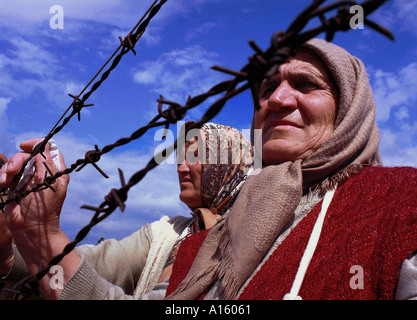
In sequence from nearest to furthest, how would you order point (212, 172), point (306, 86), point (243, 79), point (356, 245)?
point (243, 79) < point (356, 245) < point (306, 86) < point (212, 172)

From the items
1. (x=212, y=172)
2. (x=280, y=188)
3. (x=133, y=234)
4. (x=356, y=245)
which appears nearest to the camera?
(x=356, y=245)

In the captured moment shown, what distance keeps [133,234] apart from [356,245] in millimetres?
2021

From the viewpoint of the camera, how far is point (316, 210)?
5.06 feet

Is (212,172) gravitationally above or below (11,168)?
above

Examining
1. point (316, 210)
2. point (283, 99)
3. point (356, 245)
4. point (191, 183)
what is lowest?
point (356, 245)

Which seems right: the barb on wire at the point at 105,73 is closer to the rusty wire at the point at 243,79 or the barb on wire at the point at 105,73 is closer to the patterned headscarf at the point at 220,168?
the rusty wire at the point at 243,79

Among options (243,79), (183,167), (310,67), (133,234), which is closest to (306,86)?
(310,67)

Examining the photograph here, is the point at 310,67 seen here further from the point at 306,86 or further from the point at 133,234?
the point at 133,234

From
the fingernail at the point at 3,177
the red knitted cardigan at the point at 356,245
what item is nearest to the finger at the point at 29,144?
the fingernail at the point at 3,177

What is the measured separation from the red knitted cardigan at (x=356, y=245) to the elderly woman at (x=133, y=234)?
68 centimetres

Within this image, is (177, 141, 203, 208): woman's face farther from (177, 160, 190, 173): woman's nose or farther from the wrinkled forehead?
the wrinkled forehead

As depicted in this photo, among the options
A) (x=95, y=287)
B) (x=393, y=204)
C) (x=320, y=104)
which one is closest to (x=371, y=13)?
(x=393, y=204)

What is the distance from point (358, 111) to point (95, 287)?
4.29ft

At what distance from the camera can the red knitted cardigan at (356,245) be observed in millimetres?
1279
